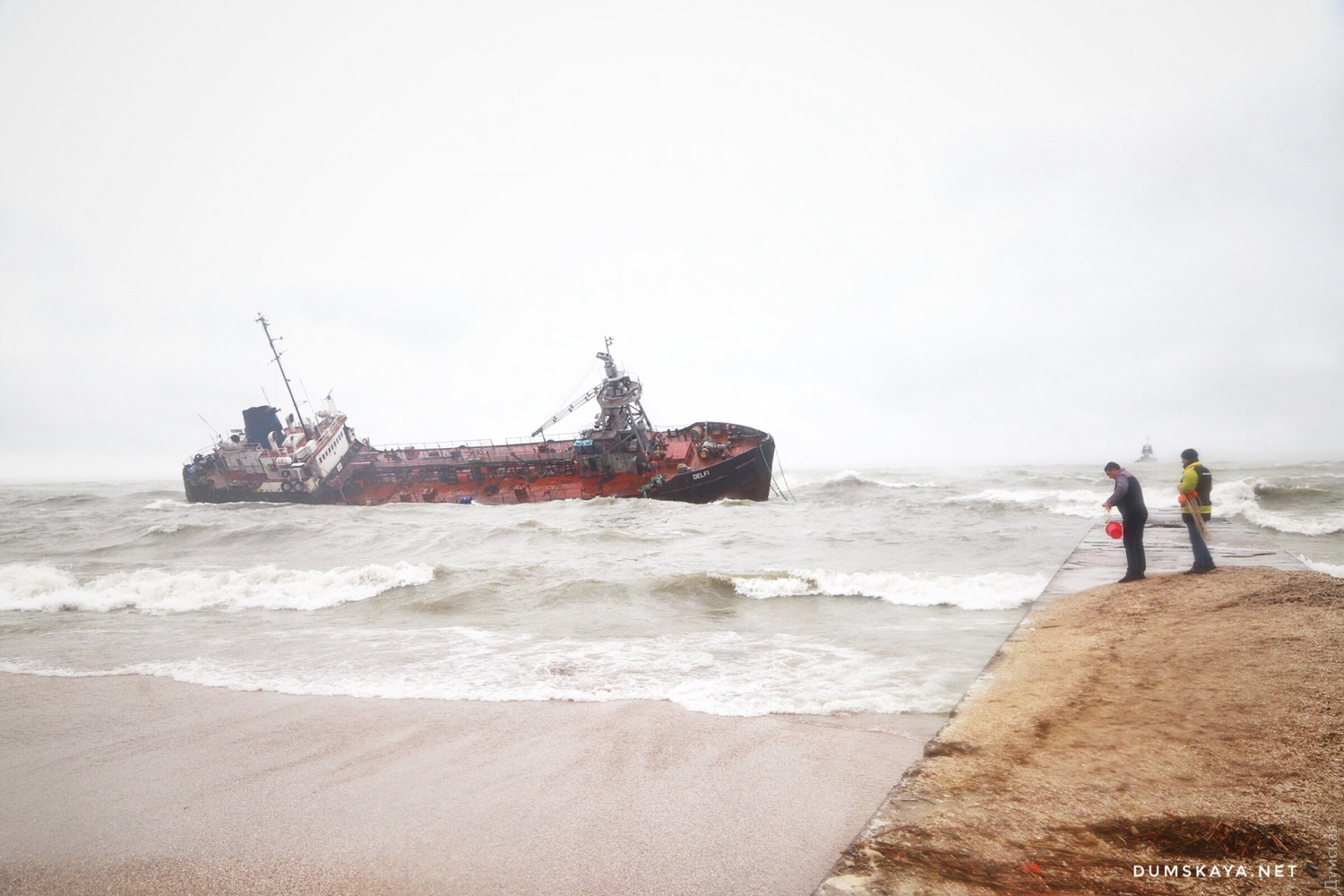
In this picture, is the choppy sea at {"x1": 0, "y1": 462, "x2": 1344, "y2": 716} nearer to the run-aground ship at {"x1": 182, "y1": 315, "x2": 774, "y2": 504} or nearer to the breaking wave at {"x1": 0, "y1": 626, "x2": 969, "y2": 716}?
the breaking wave at {"x1": 0, "y1": 626, "x2": 969, "y2": 716}

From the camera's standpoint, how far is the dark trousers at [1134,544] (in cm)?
754

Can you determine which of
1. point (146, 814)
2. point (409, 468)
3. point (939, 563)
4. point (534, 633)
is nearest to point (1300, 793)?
point (146, 814)

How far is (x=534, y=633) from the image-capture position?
9164 millimetres

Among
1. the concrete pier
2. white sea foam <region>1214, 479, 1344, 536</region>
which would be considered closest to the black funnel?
the concrete pier

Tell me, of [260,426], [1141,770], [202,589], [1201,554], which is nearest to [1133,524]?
[1201,554]

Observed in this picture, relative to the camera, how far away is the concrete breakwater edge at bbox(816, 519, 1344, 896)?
7.16 feet

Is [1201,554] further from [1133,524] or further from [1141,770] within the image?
[1141,770]

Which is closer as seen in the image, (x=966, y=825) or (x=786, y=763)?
(x=966, y=825)

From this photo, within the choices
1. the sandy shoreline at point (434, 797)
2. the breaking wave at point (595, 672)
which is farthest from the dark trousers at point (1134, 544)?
the sandy shoreline at point (434, 797)

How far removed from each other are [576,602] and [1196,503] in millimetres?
9404

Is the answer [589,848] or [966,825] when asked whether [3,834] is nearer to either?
[589,848]

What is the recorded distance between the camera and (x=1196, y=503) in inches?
308

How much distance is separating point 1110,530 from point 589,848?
7688 millimetres

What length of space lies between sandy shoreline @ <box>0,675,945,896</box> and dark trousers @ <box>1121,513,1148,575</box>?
417 cm
